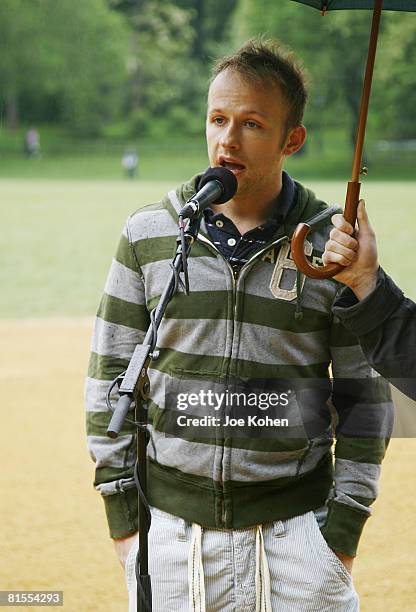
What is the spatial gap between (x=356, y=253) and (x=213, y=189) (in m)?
0.26

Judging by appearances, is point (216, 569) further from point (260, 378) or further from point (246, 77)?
point (246, 77)

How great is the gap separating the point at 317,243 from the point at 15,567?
241 cm

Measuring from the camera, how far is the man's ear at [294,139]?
1.95m

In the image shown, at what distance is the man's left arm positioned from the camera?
1860 millimetres

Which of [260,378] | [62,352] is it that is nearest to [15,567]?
[260,378]

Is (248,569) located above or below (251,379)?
below

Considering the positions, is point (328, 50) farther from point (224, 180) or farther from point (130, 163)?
point (224, 180)

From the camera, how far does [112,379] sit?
196cm

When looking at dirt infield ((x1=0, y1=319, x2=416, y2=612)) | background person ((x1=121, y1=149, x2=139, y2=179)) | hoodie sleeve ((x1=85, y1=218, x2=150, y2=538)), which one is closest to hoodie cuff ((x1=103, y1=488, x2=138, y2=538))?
hoodie sleeve ((x1=85, y1=218, x2=150, y2=538))

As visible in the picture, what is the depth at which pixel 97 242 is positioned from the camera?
2148 centimetres

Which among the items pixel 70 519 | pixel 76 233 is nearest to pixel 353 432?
pixel 70 519

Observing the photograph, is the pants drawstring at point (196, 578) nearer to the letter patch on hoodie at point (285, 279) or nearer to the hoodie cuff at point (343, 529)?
the hoodie cuff at point (343, 529)

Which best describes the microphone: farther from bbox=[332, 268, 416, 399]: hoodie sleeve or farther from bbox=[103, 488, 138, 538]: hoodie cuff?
bbox=[103, 488, 138, 538]: hoodie cuff

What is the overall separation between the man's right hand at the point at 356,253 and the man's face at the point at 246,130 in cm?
29
